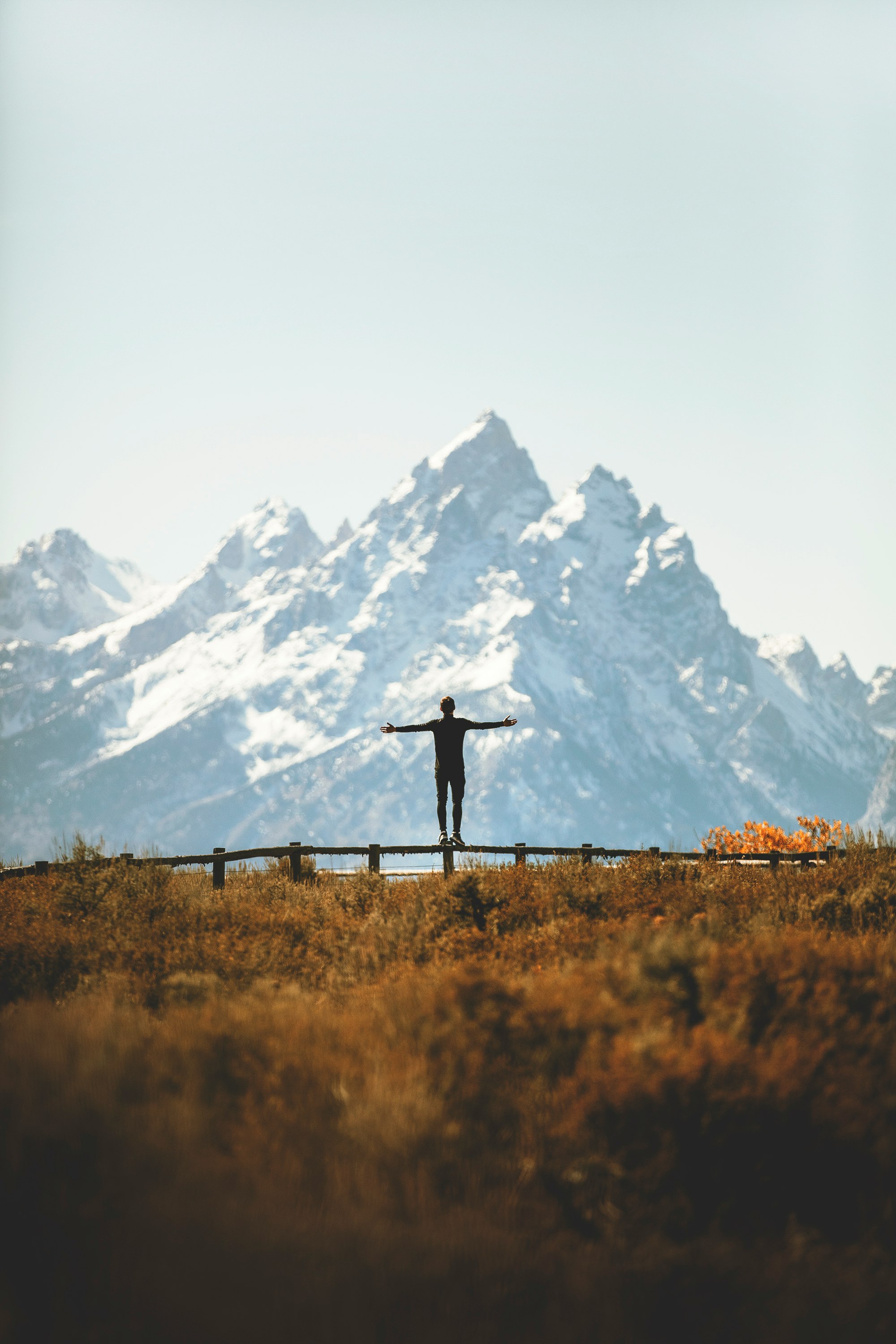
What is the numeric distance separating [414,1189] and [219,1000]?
2.99m

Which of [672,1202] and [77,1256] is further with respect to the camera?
[672,1202]

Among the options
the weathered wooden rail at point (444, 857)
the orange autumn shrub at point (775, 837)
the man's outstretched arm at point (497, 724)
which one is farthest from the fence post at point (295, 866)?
the orange autumn shrub at point (775, 837)

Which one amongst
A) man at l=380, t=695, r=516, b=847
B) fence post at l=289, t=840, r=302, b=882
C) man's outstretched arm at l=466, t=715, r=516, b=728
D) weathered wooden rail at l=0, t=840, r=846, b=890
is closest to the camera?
weathered wooden rail at l=0, t=840, r=846, b=890

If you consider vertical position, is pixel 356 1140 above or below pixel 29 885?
below

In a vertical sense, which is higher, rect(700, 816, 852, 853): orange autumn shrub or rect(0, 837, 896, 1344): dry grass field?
rect(700, 816, 852, 853): orange autumn shrub

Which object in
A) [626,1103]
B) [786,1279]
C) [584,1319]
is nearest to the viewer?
[584,1319]

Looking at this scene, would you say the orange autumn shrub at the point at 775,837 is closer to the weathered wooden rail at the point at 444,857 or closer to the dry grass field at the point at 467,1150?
the weathered wooden rail at the point at 444,857

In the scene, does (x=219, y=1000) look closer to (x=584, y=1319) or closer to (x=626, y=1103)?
(x=626, y=1103)

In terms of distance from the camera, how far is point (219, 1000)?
8.45 meters

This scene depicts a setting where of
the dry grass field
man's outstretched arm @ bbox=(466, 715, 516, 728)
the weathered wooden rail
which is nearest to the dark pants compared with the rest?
the weathered wooden rail

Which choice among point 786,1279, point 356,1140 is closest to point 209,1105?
point 356,1140

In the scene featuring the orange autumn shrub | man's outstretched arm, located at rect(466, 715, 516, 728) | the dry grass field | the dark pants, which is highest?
man's outstretched arm, located at rect(466, 715, 516, 728)

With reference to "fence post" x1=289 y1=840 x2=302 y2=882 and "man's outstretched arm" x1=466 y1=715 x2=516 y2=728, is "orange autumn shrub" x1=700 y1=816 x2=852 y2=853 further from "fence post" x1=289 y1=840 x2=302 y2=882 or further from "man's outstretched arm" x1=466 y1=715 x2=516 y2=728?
"fence post" x1=289 y1=840 x2=302 y2=882

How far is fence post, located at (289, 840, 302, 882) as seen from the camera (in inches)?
663
